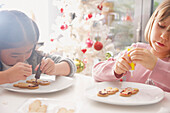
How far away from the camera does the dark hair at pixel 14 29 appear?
0.78 m

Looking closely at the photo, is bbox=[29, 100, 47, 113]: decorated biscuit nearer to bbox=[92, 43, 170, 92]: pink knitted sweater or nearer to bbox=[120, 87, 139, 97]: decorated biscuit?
bbox=[120, 87, 139, 97]: decorated biscuit

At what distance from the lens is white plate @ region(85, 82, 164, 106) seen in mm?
663

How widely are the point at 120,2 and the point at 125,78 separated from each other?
1872 mm

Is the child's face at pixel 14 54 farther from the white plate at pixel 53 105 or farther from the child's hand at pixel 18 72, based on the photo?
the white plate at pixel 53 105

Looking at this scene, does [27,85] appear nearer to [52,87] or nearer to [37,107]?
[52,87]

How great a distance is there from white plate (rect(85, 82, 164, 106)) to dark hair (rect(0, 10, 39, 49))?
1.14 feet

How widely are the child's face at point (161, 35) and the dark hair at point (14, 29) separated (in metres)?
0.64

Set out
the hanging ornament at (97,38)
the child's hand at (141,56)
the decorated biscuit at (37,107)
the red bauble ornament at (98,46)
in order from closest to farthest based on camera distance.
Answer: the decorated biscuit at (37,107) → the child's hand at (141,56) → the red bauble ornament at (98,46) → the hanging ornament at (97,38)

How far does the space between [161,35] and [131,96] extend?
411 millimetres

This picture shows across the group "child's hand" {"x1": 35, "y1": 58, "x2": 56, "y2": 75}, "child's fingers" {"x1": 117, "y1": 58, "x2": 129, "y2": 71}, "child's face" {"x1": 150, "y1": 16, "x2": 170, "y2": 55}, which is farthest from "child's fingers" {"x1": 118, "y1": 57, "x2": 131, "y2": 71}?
"child's hand" {"x1": 35, "y1": 58, "x2": 56, "y2": 75}

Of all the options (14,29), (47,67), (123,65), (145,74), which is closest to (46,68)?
(47,67)

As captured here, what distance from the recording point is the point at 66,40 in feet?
7.14

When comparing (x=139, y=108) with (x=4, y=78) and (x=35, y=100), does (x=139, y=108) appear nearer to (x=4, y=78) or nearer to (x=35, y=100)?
(x=35, y=100)

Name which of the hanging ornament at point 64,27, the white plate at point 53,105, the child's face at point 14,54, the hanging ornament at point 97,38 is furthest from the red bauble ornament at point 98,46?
the white plate at point 53,105
